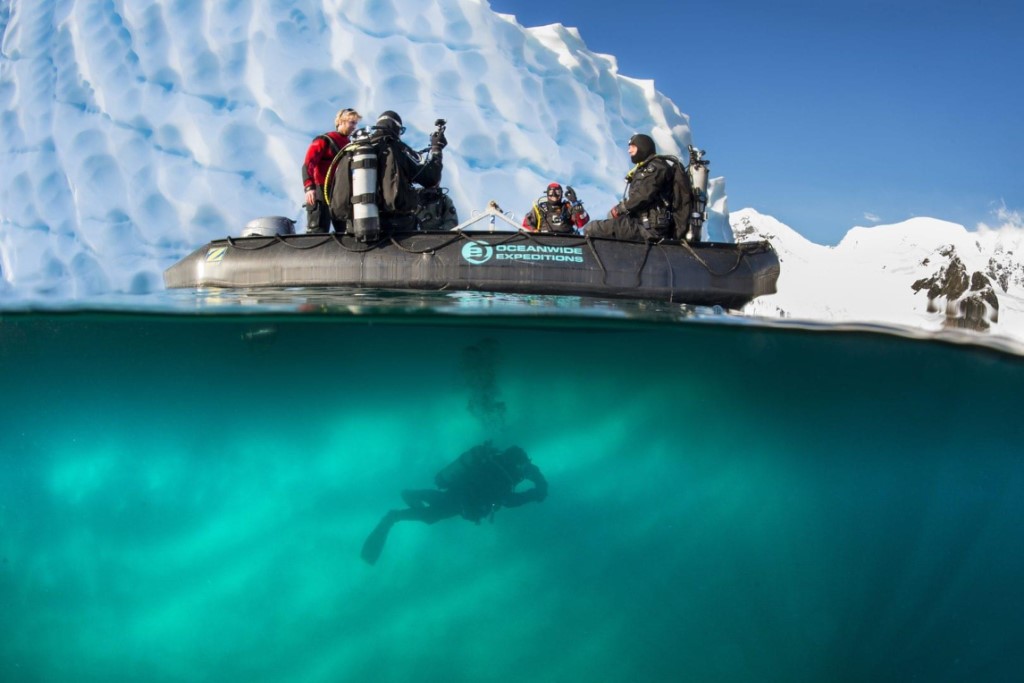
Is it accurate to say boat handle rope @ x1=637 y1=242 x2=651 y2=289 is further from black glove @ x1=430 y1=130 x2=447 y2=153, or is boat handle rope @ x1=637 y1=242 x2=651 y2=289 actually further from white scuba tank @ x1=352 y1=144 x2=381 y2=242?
white scuba tank @ x1=352 y1=144 x2=381 y2=242

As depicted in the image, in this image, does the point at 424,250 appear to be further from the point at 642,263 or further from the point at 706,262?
the point at 706,262

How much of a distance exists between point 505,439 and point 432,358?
1123mm

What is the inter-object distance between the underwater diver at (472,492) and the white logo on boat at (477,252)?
299 cm

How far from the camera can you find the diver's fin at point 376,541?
24.2 ft

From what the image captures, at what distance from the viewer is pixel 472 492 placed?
768 cm

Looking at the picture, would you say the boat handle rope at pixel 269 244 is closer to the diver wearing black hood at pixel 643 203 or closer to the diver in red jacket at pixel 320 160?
the diver in red jacket at pixel 320 160

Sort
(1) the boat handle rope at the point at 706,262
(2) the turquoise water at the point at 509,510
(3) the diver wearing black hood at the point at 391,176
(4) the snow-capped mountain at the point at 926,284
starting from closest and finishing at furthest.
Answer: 1. (2) the turquoise water at the point at 509,510
2. (4) the snow-capped mountain at the point at 926,284
3. (3) the diver wearing black hood at the point at 391,176
4. (1) the boat handle rope at the point at 706,262

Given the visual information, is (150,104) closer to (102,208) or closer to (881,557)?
(102,208)

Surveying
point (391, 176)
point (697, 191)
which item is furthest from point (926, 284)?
point (391, 176)

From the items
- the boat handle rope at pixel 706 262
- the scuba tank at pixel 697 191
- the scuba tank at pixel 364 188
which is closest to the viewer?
the scuba tank at pixel 364 188

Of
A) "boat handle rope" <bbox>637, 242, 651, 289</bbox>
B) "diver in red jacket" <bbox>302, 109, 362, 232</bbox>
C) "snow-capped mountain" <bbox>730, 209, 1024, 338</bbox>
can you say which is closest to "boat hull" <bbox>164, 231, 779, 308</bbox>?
"boat handle rope" <bbox>637, 242, 651, 289</bbox>

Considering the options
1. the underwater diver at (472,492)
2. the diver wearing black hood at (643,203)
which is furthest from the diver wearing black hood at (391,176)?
the underwater diver at (472,492)

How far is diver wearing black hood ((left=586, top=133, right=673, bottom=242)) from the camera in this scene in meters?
10.4

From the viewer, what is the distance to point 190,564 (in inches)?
285
